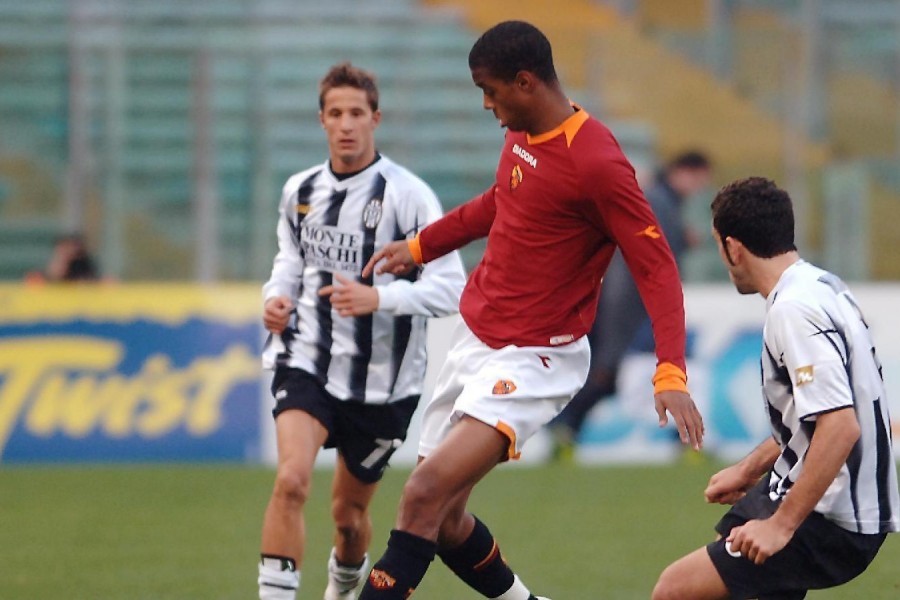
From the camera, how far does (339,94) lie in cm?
628

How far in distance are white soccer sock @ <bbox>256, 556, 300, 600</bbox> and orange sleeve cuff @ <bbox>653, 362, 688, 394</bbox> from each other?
1642 mm

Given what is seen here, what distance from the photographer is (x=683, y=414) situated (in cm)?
463

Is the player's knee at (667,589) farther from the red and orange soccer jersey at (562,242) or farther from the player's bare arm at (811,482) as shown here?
the red and orange soccer jersey at (562,242)

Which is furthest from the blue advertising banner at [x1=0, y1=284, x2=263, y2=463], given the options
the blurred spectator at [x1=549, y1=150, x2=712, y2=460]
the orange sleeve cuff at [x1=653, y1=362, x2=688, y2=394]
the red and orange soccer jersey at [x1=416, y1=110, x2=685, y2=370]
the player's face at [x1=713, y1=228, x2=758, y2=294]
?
the player's face at [x1=713, y1=228, x2=758, y2=294]

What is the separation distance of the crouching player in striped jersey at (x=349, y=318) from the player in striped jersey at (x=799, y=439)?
1839mm

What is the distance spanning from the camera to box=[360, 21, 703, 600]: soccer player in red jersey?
495cm

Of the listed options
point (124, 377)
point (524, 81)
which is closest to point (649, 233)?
point (524, 81)

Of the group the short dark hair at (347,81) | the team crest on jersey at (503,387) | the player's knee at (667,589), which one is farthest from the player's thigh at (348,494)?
the player's knee at (667,589)

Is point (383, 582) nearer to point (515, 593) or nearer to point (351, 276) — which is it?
point (515, 593)

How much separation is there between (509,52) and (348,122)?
54.9 inches

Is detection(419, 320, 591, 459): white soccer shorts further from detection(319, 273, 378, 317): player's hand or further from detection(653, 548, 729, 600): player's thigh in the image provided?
detection(653, 548, 729, 600): player's thigh

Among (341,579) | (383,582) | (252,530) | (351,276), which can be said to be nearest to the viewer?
(383,582)

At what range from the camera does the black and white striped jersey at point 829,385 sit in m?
4.29

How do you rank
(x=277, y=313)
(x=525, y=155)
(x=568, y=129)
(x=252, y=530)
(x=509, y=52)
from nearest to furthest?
(x=509, y=52)
(x=568, y=129)
(x=525, y=155)
(x=277, y=313)
(x=252, y=530)
